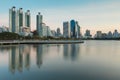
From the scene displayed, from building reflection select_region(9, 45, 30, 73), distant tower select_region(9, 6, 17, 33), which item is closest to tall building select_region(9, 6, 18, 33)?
distant tower select_region(9, 6, 17, 33)

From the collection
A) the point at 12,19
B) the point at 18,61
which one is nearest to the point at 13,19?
the point at 12,19

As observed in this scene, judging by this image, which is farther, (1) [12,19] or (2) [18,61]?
(1) [12,19]

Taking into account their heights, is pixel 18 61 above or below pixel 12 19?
below

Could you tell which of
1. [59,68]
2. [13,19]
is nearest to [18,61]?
[59,68]

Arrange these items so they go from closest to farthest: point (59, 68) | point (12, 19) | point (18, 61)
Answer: point (59, 68), point (18, 61), point (12, 19)

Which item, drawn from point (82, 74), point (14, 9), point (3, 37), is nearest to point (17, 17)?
point (14, 9)

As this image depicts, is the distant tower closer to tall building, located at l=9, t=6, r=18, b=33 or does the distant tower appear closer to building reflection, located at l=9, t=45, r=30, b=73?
tall building, located at l=9, t=6, r=18, b=33

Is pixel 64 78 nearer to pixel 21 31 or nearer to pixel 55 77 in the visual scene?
pixel 55 77

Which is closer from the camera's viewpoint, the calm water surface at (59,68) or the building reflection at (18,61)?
the calm water surface at (59,68)

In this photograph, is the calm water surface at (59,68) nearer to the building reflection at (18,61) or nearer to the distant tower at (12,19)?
the building reflection at (18,61)

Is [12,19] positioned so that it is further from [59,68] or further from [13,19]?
[59,68]

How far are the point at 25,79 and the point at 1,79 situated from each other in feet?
6.54

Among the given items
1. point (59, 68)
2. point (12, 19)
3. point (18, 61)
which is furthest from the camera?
point (12, 19)

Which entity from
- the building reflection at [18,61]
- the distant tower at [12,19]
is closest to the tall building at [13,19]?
the distant tower at [12,19]
